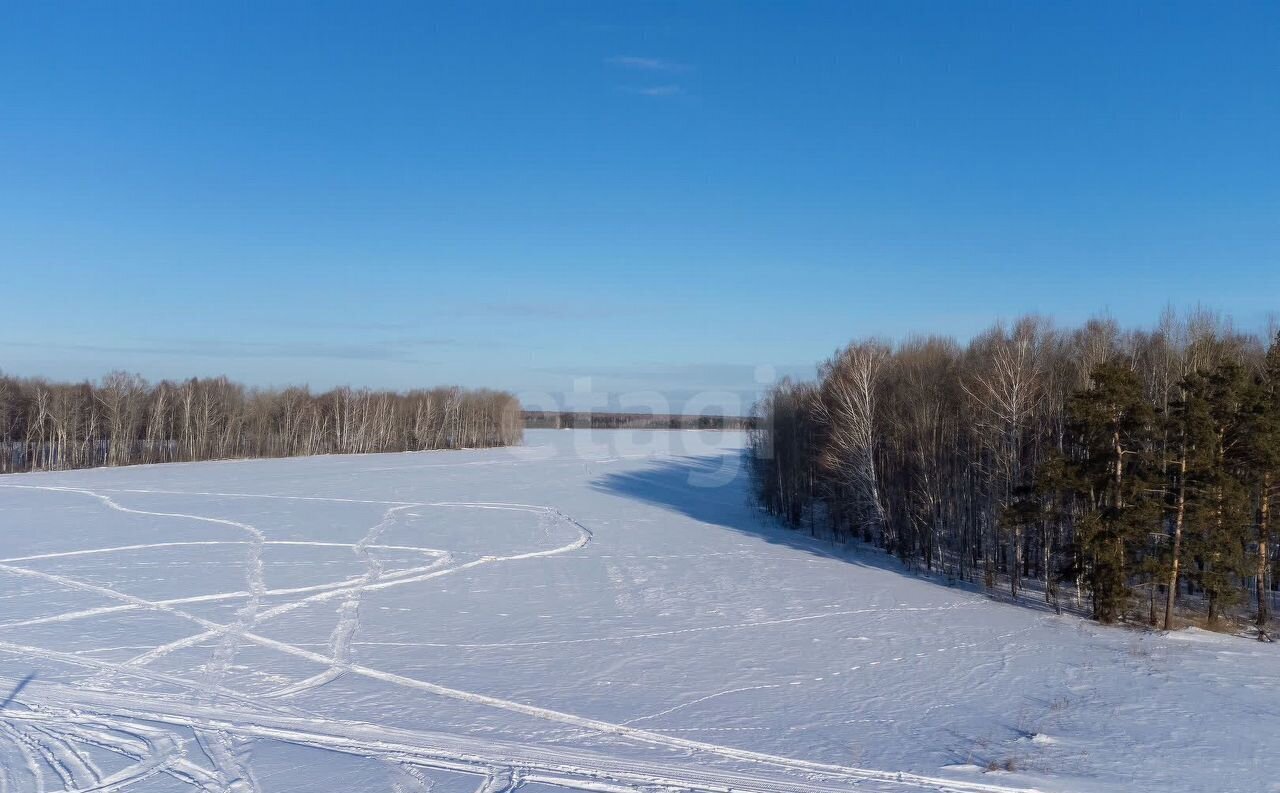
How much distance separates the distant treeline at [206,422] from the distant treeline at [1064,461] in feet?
179

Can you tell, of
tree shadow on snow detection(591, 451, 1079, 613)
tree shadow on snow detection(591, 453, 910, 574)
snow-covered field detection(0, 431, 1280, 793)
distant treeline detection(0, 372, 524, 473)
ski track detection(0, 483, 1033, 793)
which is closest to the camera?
ski track detection(0, 483, 1033, 793)

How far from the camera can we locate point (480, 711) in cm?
1128

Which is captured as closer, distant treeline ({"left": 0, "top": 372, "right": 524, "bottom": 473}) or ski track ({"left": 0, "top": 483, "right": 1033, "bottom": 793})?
ski track ({"left": 0, "top": 483, "right": 1033, "bottom": 793})

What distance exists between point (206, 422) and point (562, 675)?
67983mm

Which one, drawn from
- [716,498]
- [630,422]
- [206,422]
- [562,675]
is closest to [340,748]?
[562,675]

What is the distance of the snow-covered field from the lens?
9.20 metres

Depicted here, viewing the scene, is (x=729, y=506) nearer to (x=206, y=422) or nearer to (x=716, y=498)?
(x=716, y=498)

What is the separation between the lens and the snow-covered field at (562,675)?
9195mm

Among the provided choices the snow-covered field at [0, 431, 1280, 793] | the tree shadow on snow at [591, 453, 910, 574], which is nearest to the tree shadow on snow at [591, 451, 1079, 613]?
the tree shadow on snow at [591, 453, 910, 574]

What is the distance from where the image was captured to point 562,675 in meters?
13.5

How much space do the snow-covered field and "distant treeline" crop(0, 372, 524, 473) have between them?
130 ft

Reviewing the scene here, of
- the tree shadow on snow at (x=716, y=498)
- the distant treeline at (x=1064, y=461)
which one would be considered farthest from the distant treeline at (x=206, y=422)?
the distant treeline at (x=1064, y=461)

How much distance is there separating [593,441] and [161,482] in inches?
2475

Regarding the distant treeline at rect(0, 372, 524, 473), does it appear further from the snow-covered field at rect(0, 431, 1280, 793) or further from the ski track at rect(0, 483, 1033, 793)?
the ski track at rect(0, 483, 1033, 793)
